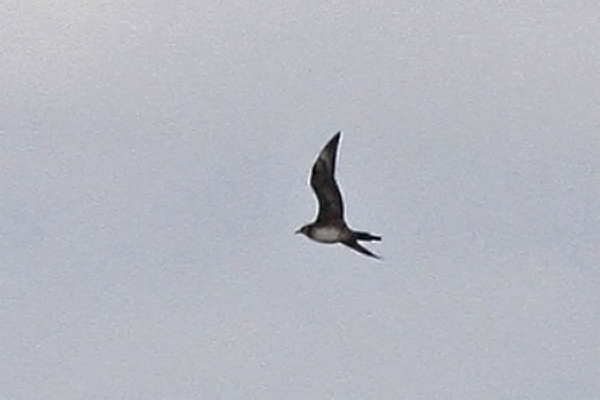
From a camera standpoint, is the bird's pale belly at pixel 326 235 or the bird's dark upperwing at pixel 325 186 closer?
the bird's pale belly at pixel 326 235

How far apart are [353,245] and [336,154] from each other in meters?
3.24

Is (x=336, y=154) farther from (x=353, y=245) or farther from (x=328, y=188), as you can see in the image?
(x=353, y=245)

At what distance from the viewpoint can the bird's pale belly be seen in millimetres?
29888

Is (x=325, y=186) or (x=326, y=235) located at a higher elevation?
(x=325, y=186)

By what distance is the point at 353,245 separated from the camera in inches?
1142

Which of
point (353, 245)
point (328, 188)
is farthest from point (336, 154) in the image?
point (353, 245)

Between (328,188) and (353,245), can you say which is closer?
(353,245)

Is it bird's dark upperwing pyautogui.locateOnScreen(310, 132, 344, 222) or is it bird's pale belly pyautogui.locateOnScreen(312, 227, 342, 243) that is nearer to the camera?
bird's pale belly pyautogui.locateOnScreen(312, 227, 342, 243)

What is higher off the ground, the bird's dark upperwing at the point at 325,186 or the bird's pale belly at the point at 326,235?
the bird's dark upperwing at the point at 325,186

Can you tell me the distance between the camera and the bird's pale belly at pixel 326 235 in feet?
98.1

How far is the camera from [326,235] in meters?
30.5

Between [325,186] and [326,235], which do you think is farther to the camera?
[325,186]

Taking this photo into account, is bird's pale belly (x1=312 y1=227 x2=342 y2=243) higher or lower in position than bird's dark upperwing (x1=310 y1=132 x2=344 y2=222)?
lower

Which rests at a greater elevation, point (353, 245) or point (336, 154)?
point (336, 154)
